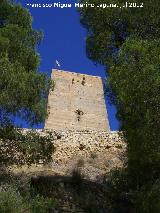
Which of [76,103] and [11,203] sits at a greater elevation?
[76,103]

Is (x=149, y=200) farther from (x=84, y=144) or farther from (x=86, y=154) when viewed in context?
(x=84, y=144)

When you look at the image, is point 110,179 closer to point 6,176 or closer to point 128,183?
point 128,183

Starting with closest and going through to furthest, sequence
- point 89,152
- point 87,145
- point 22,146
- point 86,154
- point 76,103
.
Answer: point 22,146 → point 86,154 → point 89,152 → point 87,145 → point 76,103

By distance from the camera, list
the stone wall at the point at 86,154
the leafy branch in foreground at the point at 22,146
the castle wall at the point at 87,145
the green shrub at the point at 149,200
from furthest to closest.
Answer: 1. the castle wall at the point at 87,145
2. the stone wall at the point at 86,154
3. the leafy branch in foreground at the point at 22,146
4. the green shrub at the point at 149,200

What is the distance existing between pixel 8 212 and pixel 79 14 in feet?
20.9

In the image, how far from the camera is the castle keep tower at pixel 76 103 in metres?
36.2

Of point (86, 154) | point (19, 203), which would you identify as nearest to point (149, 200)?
point (19, 203)

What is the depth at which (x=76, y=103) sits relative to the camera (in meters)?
38.8

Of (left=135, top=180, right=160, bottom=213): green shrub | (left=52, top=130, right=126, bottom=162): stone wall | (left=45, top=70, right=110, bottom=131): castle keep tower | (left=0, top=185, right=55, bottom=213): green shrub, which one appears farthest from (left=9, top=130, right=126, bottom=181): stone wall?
(left=45, top=70, right=110, bottom=131): castle keep tower

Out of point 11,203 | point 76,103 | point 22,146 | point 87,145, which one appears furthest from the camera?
point 76,103

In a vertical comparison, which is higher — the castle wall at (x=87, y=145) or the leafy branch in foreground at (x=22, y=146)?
the castle wall at (x=87, y=145)

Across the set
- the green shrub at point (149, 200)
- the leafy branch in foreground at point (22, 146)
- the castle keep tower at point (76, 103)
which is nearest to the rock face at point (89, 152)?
the leafy branch in foreground at point (22, 146)

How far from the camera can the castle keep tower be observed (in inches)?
1426

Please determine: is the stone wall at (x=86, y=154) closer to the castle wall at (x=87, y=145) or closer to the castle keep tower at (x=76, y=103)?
the castle wall at (x=87, y=145)
